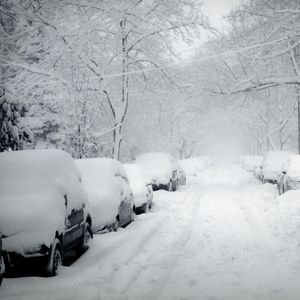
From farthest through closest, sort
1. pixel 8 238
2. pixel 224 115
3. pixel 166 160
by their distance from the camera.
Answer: pixel 224 115
pixel 166 160
pixel 8 238

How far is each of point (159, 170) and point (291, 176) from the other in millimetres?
6892

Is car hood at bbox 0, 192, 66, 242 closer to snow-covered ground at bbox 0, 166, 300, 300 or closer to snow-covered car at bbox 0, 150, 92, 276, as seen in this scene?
snow-covered car at bbox 0, 150, 92, 276

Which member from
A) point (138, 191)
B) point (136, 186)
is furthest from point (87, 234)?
point (136, 186)

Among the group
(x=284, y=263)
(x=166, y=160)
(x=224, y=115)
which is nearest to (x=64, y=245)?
(x=284, y=263)

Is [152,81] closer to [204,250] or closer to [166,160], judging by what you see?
[166,160]

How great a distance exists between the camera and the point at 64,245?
7.43 meters

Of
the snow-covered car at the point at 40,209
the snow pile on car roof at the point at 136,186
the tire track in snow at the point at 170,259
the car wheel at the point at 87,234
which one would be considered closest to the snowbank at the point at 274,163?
the snow pile on car roof at the point at 136,186

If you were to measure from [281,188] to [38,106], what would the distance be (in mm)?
13317

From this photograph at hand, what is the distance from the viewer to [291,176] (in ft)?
58.4

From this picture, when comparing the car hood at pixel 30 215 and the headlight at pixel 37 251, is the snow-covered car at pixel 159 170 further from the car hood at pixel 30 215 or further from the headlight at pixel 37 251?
the headlight at pixel 37 251

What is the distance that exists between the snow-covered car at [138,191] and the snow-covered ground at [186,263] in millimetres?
1146

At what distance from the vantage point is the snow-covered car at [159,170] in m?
21.7

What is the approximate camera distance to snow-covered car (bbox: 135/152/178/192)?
71.3 feet

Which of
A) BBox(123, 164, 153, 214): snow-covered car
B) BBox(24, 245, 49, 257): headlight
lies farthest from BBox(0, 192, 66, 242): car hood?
BBox(123, 164, 153, 214): snow-covered car
